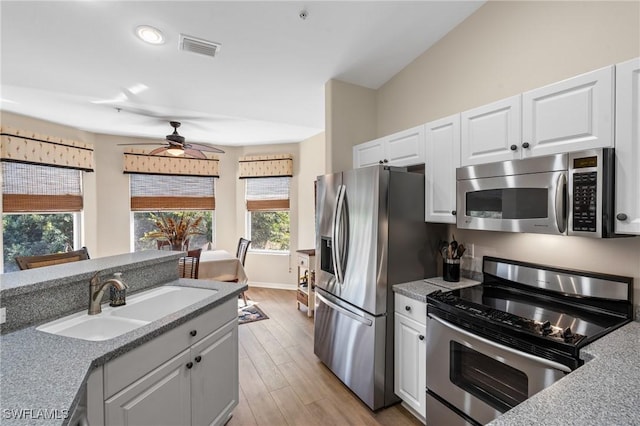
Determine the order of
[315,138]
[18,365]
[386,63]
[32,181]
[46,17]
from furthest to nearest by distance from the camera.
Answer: [315,138] < [32,181] < [386,63] < [46,17] < [18,365]

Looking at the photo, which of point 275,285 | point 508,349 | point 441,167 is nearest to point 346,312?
point 508,349

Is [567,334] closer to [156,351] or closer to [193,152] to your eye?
[156,351]

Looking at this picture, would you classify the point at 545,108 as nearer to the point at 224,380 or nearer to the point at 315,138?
the point at 224,380

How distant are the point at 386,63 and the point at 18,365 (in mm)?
3056

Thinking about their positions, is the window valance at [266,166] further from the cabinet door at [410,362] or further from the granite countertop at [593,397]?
→ the granite countertop at [593,397]

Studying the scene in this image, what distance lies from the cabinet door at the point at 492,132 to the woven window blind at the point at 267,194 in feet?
12.6

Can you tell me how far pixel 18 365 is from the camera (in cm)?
104

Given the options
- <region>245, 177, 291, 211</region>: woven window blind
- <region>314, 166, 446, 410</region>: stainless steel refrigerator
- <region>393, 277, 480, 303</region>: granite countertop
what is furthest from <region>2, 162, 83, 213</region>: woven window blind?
<region>393, 277, 480, 303</region>: granite countertop

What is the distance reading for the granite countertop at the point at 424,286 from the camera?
1973 mm

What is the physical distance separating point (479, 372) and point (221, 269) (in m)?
3.48

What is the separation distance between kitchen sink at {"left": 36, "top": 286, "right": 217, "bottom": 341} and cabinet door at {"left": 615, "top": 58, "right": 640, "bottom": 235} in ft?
7.42

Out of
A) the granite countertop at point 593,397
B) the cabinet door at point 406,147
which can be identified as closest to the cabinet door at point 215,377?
the granite countertop at point 593,397

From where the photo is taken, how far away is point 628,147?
1265 millimetres

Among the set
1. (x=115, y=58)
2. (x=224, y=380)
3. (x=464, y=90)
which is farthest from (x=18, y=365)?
(x=464, y=90)
